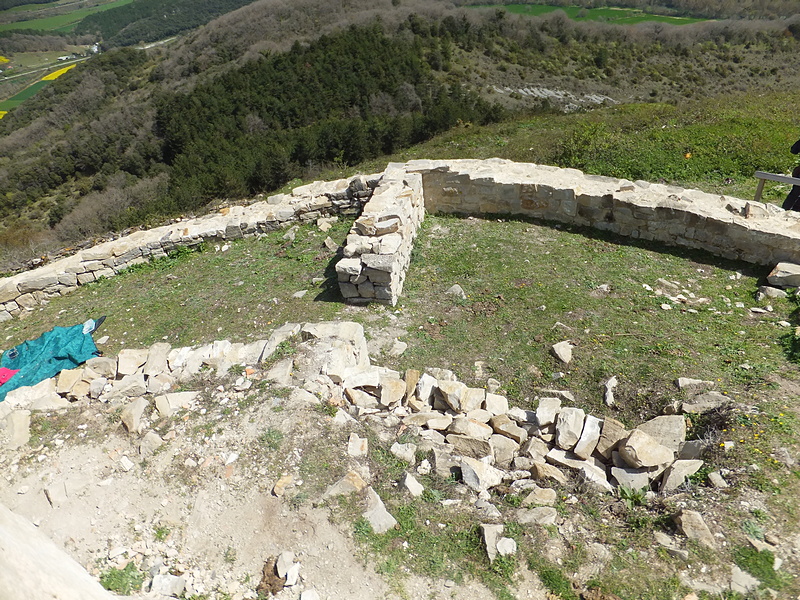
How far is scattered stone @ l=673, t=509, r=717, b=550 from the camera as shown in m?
3.79

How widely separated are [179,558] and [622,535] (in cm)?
376

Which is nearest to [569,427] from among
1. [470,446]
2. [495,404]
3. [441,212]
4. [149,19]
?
[495,404]

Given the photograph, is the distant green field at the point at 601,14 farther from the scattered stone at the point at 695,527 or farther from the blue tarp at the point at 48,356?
the scattered stone at the point at 695,527

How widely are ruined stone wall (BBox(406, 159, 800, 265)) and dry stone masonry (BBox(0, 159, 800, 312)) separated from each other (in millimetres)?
18

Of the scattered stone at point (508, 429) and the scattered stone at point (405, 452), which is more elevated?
the scattered stone at point (405, 452)

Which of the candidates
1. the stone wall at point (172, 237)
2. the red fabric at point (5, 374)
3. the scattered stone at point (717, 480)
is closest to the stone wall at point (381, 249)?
the stone wall at point (172, 237)

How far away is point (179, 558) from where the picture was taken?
4.11m

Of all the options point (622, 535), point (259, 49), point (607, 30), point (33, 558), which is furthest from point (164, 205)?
point (607, 30)

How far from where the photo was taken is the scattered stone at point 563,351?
609 cm

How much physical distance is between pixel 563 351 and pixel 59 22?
6756cm

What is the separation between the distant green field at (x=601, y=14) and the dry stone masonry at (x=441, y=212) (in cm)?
3681

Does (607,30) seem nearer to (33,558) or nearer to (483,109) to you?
(483,109)

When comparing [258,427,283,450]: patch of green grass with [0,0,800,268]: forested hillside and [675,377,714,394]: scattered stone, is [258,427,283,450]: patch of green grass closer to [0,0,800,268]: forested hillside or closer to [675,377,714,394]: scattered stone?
[675,377,714,394]: scattered stone

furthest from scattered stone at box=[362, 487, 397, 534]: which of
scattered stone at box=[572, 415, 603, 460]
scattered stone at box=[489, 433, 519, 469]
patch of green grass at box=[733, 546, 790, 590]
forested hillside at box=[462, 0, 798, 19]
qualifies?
forested hillside at box=[462, 0, 798, 19]
